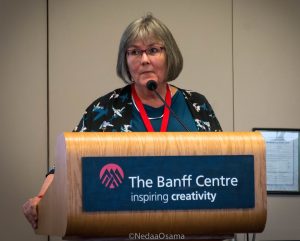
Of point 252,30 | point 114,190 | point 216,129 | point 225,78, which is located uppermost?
point 252,30

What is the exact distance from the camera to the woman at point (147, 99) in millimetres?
2453

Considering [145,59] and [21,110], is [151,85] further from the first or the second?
[21,110]

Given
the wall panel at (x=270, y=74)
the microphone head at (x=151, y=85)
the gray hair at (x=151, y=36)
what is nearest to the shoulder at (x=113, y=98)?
the gray hair at (x=151, y=36)

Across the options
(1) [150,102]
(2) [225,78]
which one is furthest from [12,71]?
(1) [150,102]

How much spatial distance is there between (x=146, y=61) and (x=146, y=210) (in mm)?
703

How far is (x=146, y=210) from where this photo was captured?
1.93 meters

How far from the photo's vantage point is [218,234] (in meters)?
2.00

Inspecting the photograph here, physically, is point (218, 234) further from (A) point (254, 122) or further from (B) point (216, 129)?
(A) point (254, 122)

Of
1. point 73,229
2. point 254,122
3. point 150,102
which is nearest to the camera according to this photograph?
point 73,229

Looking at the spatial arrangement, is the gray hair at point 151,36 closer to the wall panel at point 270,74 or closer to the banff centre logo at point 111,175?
the banff centre logo at point 111,175

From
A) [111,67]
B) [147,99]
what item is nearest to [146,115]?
[147,99]

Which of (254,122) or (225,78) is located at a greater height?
(225,78)

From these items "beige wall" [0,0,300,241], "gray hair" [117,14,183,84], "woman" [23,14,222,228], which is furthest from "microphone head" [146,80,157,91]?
"beige wall" [0,0,300,241]

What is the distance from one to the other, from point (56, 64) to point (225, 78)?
3.44 feet
